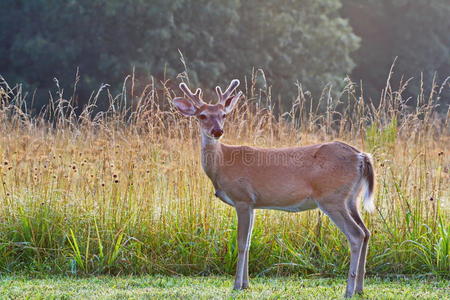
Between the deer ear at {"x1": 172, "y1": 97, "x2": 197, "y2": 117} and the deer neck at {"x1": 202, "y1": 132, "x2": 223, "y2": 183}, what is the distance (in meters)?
0.21

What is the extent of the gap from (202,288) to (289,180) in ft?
3.56

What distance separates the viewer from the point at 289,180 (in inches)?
208

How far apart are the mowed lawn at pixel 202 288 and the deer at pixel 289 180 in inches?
9.5

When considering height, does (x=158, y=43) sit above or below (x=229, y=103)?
below

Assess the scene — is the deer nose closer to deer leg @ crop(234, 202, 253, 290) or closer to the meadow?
deer leg @ crop(234, 202, 253, 290)

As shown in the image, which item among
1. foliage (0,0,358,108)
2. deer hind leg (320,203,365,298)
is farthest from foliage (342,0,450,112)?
deer hind leg (320,203,365,298)

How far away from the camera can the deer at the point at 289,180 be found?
5082 mm

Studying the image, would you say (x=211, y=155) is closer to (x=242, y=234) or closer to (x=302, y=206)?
(x=242, y=234)

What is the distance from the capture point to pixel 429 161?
6965mm

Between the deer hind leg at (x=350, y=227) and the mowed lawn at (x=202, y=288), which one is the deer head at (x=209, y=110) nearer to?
the deer hind leg at (x=350, y=227)

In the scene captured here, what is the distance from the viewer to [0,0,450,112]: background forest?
20.9m

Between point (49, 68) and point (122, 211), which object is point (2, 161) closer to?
point (122, 211)

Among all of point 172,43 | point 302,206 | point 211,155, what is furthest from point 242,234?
point 172,43

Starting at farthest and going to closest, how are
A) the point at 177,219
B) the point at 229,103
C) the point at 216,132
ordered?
the point at 177,219, the point at 229,103, the point at 216,132
